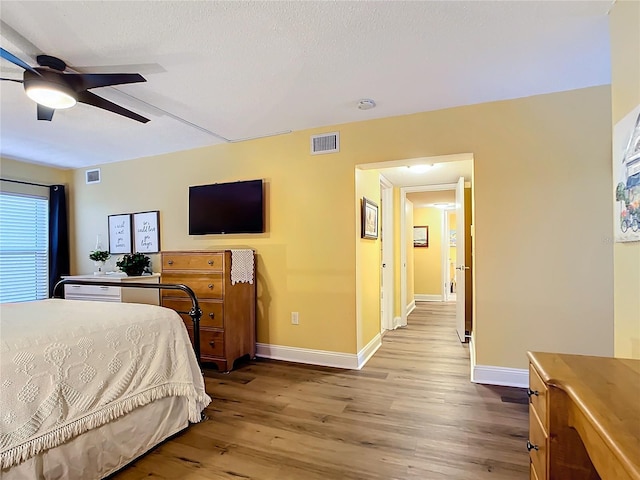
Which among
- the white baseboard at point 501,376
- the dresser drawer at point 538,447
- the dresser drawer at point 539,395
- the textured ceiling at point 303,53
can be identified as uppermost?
the textured ceiling at point 303,53

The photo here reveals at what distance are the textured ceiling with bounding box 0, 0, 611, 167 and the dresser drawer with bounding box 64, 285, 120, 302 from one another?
5.80ft

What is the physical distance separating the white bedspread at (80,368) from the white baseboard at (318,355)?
4.39 feet

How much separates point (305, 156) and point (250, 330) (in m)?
1.93

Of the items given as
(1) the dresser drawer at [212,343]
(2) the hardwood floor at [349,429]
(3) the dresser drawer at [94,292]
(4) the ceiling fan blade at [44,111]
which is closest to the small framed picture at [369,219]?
(2) the hardwood floor at [349,429]

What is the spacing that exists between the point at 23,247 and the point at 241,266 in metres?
3.35

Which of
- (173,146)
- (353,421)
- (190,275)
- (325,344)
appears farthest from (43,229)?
(353,421)

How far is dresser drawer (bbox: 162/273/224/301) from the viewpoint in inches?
124

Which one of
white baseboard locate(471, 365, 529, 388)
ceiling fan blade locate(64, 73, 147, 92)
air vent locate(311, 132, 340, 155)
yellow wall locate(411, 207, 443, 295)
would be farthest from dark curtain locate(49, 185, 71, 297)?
yellow wall locate(411, 207, 443, 295)

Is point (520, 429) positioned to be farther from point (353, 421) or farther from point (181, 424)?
point (181, 424)

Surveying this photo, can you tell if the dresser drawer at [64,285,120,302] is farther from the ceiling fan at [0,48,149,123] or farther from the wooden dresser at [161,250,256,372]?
the ceiling fan at [0,48,149,123]

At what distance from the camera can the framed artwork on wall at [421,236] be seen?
Answer: 25.6 feet

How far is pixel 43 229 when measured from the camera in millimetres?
4672

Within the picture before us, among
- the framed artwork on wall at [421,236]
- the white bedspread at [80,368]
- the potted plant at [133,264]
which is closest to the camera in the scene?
the white bedspread at [80,368]

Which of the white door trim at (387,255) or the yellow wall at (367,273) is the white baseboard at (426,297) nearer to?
the white door trim at (387,255)
